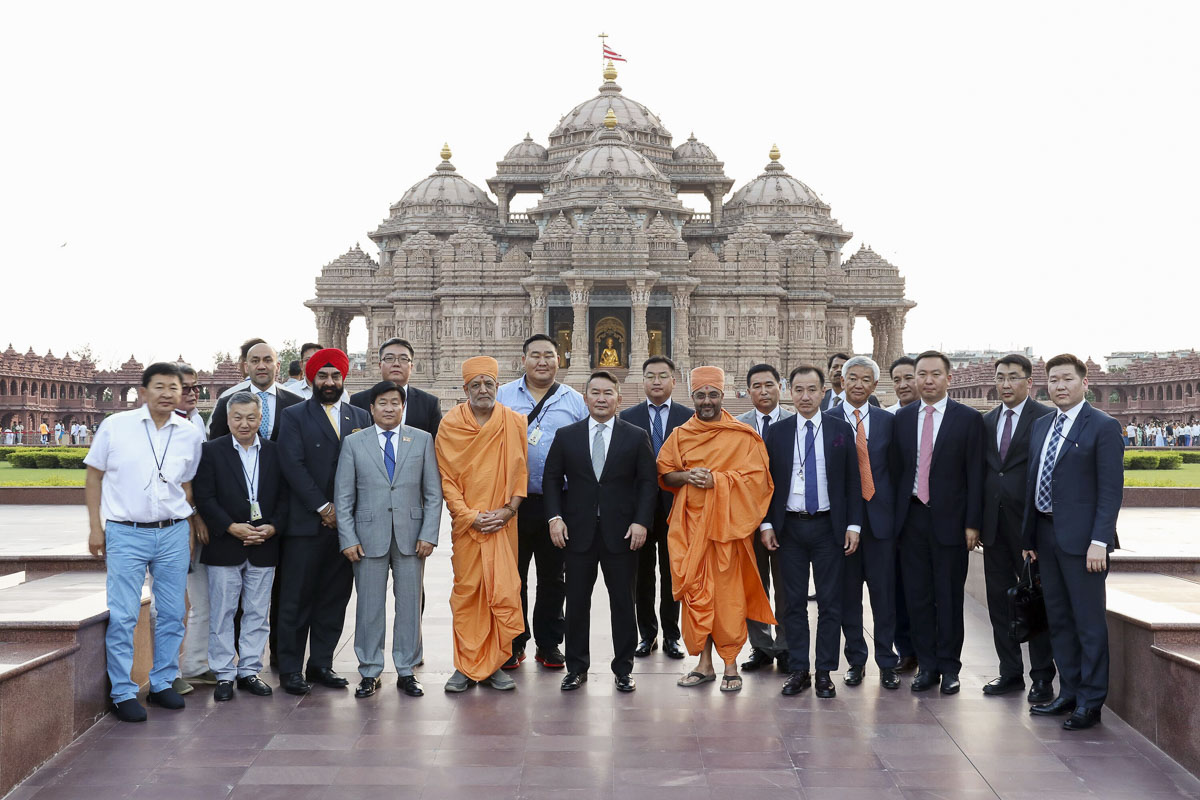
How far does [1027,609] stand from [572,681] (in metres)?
3.11

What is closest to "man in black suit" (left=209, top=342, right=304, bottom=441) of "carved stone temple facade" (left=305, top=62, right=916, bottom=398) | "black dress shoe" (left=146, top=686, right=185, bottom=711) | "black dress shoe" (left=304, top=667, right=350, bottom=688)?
"black dress shoe" (left=304, top=667, right=350, bottom=688)

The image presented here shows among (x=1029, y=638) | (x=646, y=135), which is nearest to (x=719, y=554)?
(x=1029, y=638)

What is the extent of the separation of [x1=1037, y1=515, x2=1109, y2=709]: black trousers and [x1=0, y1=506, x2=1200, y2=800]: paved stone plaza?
0.29 metres

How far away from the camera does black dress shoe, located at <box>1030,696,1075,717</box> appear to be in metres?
6.88

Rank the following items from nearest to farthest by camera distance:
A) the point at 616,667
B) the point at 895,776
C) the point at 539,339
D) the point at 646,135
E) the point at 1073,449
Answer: the point at 895,776 < the point at 1073,449 < the point at 616,667 < the point at 539,339 < the point at 646,135

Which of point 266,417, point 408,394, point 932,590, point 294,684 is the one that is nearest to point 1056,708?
point 932,590

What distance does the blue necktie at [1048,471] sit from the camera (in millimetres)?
7098

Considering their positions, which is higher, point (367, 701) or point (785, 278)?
point (785, 278)

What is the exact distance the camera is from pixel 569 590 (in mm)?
7898

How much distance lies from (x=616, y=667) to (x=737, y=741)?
4.59 feet

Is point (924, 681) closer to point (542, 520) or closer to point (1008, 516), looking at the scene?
point (1008, 516)

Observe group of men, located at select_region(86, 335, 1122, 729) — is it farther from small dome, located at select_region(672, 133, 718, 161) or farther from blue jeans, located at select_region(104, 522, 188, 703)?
small dome, located at select_region(672, 133, 718, 161)

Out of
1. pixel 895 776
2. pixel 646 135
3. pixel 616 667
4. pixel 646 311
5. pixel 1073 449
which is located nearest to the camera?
pixel 895 776

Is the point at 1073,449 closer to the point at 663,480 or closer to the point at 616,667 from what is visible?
the point at 663,480
